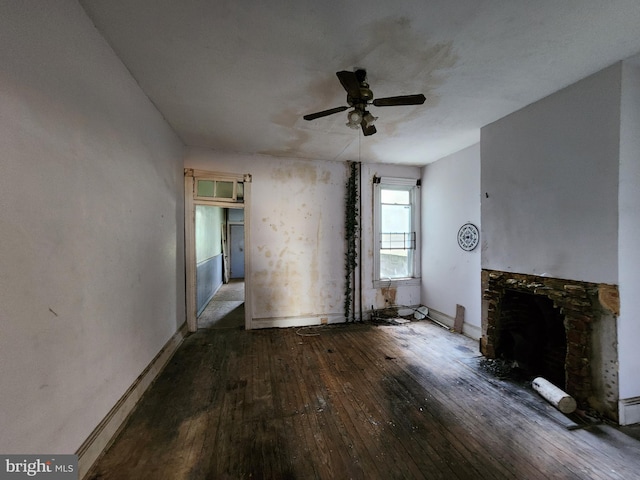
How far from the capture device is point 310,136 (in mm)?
3271

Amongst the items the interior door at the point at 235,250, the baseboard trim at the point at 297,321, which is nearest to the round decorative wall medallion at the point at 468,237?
Answer: the baseboard trim at the point at 297,321

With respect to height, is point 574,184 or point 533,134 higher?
point 533,134

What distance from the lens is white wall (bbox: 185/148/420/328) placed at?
3945mm

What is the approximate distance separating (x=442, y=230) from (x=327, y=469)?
365 cm

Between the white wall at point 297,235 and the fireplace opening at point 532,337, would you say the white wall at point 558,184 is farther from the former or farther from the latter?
the white wall at point 297,235

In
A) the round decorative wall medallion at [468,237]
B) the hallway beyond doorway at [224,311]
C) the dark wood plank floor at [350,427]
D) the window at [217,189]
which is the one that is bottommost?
the hallway beyond doorway at [224,311]

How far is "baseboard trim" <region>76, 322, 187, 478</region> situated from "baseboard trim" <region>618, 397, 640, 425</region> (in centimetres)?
365

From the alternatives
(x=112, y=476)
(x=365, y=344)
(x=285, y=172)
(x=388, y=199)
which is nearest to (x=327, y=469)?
(x=112, y=476)

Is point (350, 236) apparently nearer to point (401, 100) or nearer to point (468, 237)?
point (468, 237)

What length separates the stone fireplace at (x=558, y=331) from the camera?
6.36 feet

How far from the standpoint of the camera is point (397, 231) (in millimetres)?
4703

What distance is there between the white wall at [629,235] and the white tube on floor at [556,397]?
318 mm

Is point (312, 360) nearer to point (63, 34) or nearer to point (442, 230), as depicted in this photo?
point (442, 230)

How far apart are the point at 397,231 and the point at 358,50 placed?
3.38m
